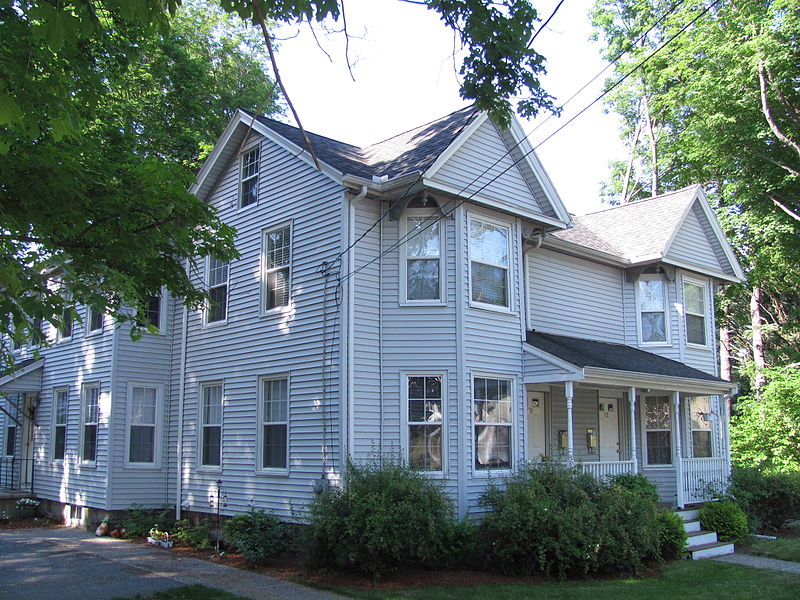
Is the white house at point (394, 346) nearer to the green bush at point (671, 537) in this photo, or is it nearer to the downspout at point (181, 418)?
the downspout at point (181, 418)

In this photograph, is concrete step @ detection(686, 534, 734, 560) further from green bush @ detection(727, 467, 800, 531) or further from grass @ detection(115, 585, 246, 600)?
grass @ detection(115, 585, 246, 600)

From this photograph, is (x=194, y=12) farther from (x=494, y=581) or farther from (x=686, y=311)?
(x=494, y=581)

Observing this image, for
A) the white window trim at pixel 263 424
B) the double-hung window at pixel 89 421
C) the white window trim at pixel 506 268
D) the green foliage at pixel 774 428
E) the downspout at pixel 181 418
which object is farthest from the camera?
the green foliage at pixel 774 428

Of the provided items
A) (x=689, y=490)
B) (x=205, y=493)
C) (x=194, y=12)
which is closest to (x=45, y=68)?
(x=205, y=493)

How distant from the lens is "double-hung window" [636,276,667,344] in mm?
18219

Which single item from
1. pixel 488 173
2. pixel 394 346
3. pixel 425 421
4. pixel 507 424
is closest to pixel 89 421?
pixel 394 346

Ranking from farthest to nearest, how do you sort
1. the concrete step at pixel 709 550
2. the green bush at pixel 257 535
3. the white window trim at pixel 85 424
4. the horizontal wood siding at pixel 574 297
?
the white window trim at pixel 85 424, the horizontal wood siding at pixel 574 297, the concrete step at pixel 709 550, the green bush at pixel 257 535

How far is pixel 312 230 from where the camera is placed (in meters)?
13.7

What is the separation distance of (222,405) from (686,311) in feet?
38.5

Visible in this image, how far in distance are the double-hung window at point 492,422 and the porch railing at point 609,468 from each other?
160 cm

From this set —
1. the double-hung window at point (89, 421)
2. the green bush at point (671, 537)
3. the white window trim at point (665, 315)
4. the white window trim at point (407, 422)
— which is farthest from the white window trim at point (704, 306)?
the double-hung window at point (89, 421)

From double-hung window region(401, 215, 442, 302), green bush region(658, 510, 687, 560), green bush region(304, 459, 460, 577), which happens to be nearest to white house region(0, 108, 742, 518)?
double-hung window region(401, 215, 442, 302)

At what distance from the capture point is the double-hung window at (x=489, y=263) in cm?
1362

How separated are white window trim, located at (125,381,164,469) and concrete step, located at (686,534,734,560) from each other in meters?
11.2
